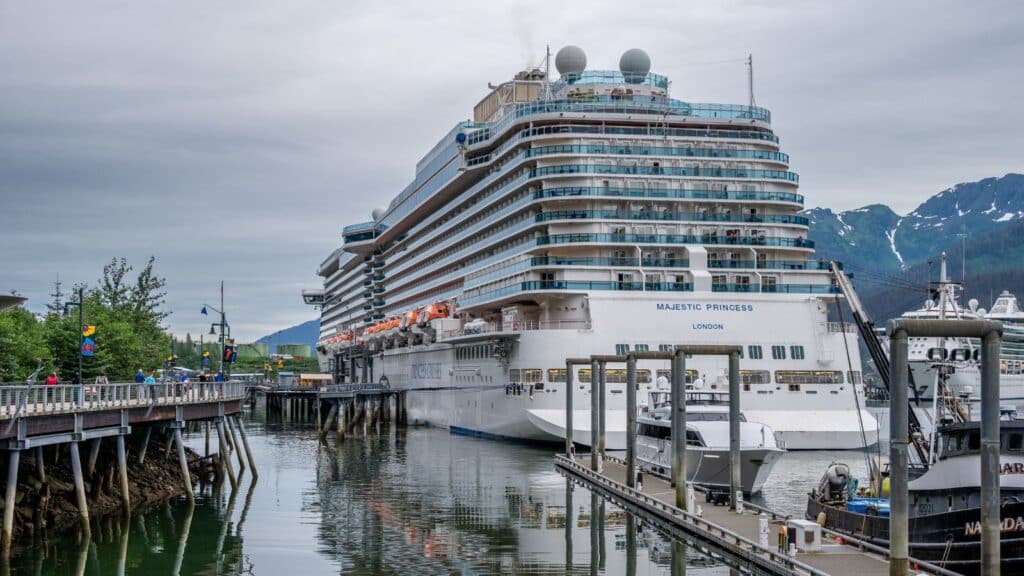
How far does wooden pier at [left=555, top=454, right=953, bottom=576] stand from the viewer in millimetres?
28469

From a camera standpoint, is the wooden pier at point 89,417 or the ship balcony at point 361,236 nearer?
the wooden pier at point 89,417

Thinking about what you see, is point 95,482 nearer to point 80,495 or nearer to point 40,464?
point 80,495

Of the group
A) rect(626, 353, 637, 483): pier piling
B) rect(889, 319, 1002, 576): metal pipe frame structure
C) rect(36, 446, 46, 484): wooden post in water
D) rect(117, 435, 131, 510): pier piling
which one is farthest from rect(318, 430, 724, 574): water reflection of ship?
rect(889, 319, 1002, 576): metal pipe frame structure

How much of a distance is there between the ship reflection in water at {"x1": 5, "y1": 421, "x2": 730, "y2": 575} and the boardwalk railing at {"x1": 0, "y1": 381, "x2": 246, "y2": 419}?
3.63 metres

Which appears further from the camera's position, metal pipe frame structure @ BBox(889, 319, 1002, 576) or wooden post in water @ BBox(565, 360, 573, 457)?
wooden post in water @ BBox(565, 360, 573, 457)

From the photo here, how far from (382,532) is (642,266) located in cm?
3237

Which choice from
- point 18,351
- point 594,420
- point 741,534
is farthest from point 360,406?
point 741,534

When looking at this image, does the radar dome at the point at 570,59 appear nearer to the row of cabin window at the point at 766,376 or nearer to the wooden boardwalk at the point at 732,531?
the row of cabin window at the point at 766,376

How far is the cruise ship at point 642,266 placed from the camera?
6450cm

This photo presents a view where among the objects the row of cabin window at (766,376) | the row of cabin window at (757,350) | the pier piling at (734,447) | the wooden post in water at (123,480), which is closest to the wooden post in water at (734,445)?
the pier piling at (734,447)

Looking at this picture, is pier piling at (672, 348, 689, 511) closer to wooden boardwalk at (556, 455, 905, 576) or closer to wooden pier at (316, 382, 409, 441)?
wooden boardwalk at (556, 455, 905, 576)

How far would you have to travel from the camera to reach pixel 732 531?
3444 cm

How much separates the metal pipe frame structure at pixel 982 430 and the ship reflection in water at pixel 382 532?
700 cm

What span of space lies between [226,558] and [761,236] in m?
41.8
